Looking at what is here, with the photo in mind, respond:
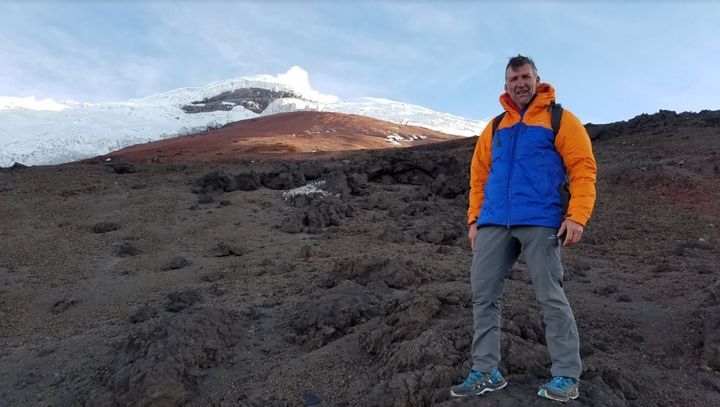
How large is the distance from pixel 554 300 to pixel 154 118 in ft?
158

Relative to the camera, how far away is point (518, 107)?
8.86 feet

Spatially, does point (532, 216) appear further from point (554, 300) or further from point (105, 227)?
point (105, 227)

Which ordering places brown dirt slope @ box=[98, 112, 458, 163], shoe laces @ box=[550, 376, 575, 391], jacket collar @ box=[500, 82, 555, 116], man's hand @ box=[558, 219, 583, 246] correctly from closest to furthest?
A: man's hand @ box=[558, 219, 583, 246] → shoe laces @ box=[550, 376, 575, 391] → jacket collar @ box=[500, 82, 555, 116] → brown dirt slope @ box=[98, 112, 458, 163]

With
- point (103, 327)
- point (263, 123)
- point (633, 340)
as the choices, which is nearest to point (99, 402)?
point (103, 327)

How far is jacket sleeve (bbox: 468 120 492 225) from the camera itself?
113 inches

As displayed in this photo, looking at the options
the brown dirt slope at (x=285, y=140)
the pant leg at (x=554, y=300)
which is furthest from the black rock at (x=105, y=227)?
the brown dirt slope at (x=285, y=140)

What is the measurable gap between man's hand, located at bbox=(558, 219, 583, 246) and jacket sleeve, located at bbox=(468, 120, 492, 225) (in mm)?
541

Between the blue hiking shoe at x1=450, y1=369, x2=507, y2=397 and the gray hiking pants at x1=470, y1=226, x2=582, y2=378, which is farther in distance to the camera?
the blue hiking shoe at x1=450, y1=369, x2=507, y2=397

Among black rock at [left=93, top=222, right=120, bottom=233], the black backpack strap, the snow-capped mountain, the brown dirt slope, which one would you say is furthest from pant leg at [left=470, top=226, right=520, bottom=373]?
the snow-capped mountain

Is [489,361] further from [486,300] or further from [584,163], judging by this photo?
[584,163]

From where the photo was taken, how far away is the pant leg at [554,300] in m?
2.48

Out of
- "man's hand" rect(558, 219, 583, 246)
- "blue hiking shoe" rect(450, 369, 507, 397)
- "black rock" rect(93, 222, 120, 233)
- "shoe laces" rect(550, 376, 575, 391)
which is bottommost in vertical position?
"black rock" rect(93, 222, 120, 233)

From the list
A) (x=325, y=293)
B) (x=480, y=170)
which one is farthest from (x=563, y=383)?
(x=325, y=293)

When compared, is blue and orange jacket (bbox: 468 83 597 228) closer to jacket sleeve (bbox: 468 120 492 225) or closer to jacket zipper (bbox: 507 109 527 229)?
jacket zipper (bbox: 507 109 527 229)
